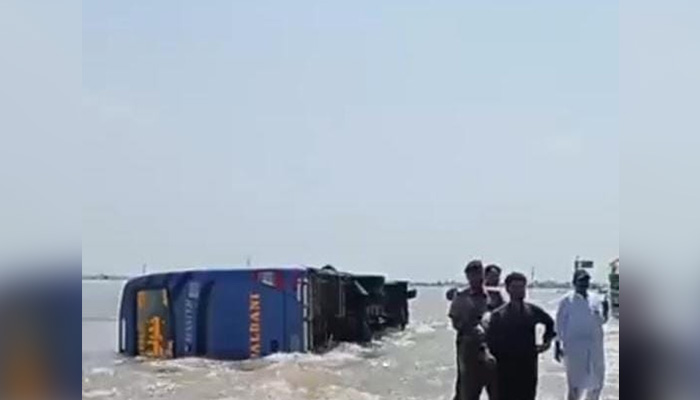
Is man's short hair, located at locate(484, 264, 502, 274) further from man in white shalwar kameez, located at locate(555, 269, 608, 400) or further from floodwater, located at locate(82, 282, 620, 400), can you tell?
floodwater, located at locate(82, 282, 620, 400)

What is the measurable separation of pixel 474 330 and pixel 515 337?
277 millimetres

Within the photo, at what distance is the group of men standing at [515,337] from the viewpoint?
7902 mm

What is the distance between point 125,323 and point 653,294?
57.2 feet

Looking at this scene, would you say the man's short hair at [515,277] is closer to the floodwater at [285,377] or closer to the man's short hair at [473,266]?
the man's short hair at [473,266]

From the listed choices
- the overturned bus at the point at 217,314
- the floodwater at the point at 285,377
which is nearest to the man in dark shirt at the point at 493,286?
the floodwater at the point at 285,377

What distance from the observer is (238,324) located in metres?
A: 19.8

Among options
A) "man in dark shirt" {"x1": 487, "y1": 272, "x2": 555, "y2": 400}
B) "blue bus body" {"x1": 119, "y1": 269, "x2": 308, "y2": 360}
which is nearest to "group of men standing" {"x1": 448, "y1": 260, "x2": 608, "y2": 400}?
"man in dark shirt" {"x1": 487, "y1": 272, "x2": 555, "y2": 400}

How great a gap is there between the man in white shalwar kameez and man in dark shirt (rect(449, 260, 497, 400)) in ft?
1.92

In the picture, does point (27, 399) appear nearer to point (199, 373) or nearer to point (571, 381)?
point (571, 381)

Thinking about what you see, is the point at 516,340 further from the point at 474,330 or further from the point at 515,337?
the point at 474,330

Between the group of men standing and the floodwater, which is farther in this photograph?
the floodwater

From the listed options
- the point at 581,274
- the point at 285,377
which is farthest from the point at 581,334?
the point at 285,377

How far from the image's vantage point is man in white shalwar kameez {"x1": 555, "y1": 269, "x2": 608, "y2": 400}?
26.8ft

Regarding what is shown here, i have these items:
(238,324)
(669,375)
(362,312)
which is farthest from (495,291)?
(362,312)
